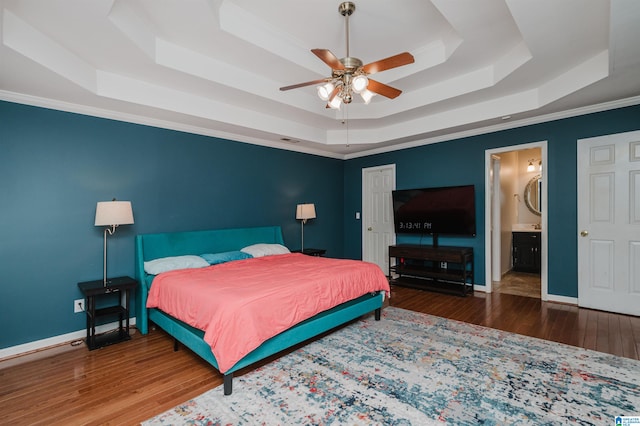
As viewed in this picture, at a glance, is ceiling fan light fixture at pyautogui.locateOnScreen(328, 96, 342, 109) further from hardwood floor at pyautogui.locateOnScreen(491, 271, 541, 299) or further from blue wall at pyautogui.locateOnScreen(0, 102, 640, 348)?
hardwood floor at pyautogui.locateOnScreen(491, 271, 541, 299)

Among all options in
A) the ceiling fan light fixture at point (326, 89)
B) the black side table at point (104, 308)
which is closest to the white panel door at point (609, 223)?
Answer: the ceiling fan light fixture at point (326, 89)

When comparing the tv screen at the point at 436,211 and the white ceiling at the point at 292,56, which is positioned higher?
the white ceiling at the point at 292,56

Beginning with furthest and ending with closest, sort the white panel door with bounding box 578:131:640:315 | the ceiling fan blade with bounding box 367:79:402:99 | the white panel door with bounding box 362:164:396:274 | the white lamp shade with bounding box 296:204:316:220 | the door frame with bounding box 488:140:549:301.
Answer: the white panel door with bounding box 362:164:396:274 → the white lamp shade with bounding box 296:204:316:220 → the door frame with bounding box 488:140:549:301 → the white panel door with bounding box 578:131:640:315 → the ceiling fan blade with bounding box 367:79:402:99

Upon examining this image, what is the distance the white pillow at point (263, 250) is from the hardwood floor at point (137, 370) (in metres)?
1.52

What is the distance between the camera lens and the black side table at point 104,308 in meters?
3.08

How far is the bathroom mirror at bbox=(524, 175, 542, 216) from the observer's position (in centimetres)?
644

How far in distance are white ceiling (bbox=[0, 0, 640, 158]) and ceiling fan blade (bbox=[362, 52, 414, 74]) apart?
0.60 meters

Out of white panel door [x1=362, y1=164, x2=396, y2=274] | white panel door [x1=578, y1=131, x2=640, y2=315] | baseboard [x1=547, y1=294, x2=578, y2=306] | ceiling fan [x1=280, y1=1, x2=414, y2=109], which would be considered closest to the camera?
ceiling fan [x1=280, y1=1, x2=414, y2=109]

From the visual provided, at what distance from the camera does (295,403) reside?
2.16m

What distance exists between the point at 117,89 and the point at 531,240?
738 cm

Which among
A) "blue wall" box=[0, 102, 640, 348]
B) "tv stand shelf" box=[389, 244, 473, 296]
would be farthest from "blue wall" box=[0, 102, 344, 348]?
"tv stand shelf" box=[389, 244, 473, 296]

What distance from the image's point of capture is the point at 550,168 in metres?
4.32

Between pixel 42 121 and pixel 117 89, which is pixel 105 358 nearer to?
pixel 42 121

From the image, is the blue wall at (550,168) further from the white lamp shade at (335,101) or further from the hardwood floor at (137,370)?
the white lamp shade at (335,101)
